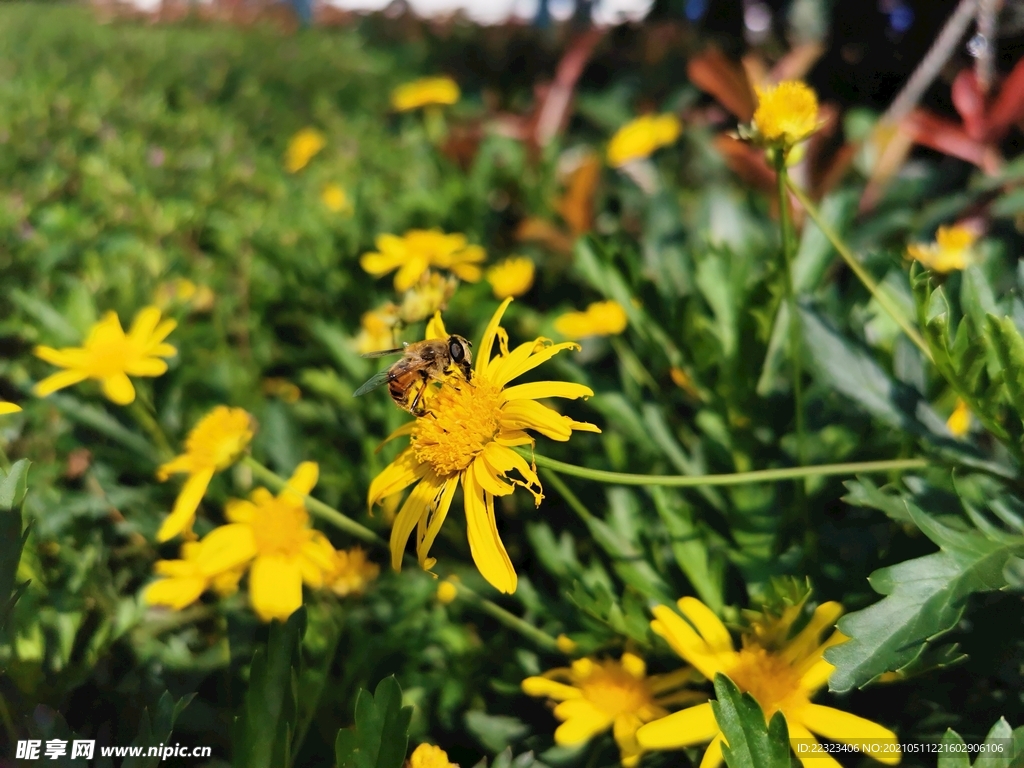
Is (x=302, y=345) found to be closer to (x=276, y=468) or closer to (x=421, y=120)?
(x=276, y=468)

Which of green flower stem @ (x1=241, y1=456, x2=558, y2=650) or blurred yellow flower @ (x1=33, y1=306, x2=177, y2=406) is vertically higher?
blurred yellow flower @ (x1=33, y1=306, x2=177, y2=406)

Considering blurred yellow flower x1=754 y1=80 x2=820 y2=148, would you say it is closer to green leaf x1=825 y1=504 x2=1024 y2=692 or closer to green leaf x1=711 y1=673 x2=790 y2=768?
green leaf x1=825 y1=504 x2=1024 y2=692

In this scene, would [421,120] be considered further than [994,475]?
Yes

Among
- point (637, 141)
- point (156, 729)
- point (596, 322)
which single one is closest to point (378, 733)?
point (156, 729)

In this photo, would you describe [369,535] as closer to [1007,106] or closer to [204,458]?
[204,458]

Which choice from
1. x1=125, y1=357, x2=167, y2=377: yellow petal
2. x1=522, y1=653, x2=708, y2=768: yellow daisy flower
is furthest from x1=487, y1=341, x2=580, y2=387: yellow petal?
x1=125, y1=357, x2=167, y2=377: yellow petal

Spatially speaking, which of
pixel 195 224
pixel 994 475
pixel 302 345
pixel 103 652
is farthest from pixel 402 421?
pixel 195 224
